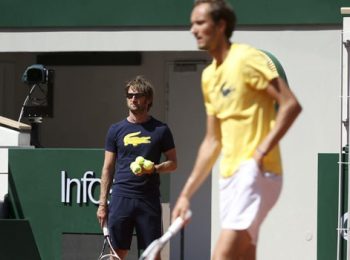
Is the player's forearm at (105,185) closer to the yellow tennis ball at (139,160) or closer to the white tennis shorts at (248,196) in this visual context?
the yellow tennis ball at (139,160)

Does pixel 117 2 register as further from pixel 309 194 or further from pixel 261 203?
pixel 261 203

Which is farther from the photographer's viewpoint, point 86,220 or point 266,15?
point 266,15

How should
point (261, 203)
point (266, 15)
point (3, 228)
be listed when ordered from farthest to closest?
point (266, 15), point (3, 228), point (261, 203)

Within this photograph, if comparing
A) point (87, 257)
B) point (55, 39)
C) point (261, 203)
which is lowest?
point (87, 257)

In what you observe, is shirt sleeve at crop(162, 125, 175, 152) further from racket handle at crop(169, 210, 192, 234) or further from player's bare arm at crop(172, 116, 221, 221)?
racket handle at crop(169, 210, 192, 234)

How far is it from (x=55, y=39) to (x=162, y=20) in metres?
1.33

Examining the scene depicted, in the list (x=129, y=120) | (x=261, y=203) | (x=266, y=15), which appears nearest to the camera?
(x=261, y=203)

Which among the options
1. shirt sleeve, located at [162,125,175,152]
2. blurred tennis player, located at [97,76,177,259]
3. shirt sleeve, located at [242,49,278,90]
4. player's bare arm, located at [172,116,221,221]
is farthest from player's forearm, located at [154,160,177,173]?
shirt sleeve, located at [242,49,278,90]

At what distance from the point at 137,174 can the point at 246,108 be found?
2653mm

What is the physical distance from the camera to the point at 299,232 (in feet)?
35.6

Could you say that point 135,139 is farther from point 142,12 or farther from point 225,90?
point 142,12

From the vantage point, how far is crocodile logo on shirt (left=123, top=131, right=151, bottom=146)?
26.2 ft

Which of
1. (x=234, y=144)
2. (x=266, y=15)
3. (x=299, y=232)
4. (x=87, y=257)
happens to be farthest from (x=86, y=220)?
(x=234, y=144)

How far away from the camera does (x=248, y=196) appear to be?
5.27 m
